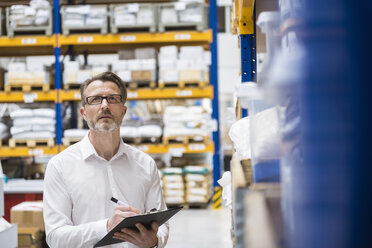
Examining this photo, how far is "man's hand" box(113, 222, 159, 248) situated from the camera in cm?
215

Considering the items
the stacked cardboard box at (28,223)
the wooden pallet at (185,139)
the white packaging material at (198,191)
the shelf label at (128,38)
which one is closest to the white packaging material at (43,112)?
the shelf label at (128,38)

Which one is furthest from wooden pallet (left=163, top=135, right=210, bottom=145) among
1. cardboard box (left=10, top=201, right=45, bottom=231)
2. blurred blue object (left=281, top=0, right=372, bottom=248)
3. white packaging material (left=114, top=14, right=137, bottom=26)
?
blurred blue object (left=281, top=0, right=372, bottom=248)

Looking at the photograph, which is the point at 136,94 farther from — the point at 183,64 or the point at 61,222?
the point at 61,222

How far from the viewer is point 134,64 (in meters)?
7.64

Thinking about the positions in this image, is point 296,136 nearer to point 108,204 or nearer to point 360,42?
point 360,42

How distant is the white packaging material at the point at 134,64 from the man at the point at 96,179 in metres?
5.05

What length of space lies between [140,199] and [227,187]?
0.49 metres

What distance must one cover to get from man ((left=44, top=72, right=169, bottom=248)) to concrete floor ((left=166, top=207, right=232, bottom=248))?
3.05 meters

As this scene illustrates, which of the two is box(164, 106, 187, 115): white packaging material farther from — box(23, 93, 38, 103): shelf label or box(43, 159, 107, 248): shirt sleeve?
box(43, 159, 107, 248): shirt sleeve

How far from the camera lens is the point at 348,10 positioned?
587mm

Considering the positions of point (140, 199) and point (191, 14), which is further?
point (191, 14)

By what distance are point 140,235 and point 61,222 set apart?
43 centimetres

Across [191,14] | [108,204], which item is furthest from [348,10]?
[191,14]

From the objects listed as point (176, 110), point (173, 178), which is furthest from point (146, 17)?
point (173, 178)
